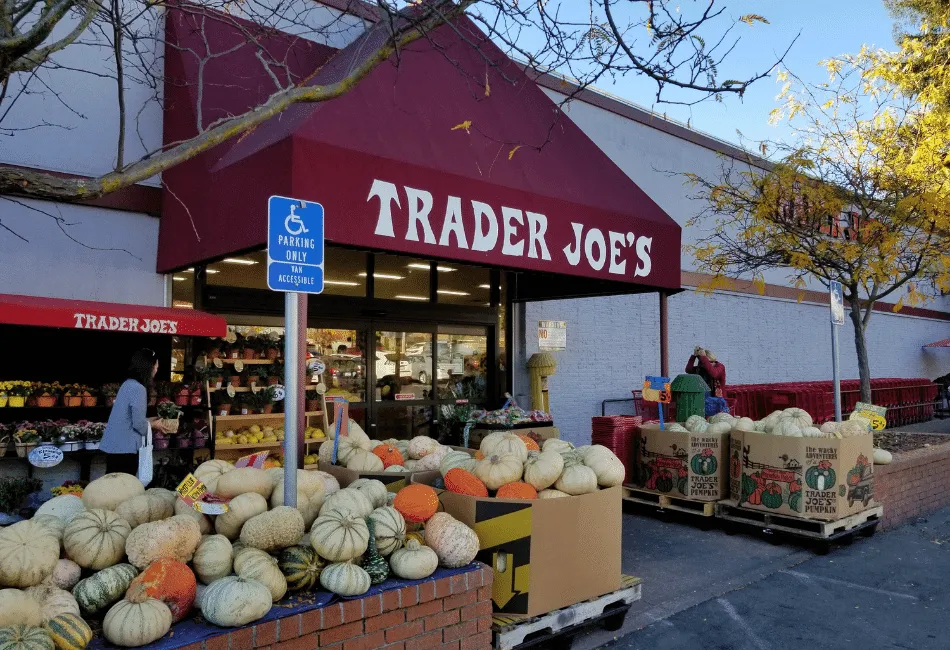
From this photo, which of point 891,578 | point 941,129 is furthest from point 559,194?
point 941,129

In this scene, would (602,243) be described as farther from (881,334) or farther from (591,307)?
(881,334)

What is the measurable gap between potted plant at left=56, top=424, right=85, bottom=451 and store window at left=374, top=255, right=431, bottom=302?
14.3 ft

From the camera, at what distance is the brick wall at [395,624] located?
10.0ft

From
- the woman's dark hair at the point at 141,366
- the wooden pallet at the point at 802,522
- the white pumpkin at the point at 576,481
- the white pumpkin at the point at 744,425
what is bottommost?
the wooden pallet at the point at 802,522

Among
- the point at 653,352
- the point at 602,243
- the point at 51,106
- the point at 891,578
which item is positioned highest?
the point at 51,106

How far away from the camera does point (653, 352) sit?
1461 cm

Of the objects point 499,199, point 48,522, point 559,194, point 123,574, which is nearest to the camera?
point 123,574

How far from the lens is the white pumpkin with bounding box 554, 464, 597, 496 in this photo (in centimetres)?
458

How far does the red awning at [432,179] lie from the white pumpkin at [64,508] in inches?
101

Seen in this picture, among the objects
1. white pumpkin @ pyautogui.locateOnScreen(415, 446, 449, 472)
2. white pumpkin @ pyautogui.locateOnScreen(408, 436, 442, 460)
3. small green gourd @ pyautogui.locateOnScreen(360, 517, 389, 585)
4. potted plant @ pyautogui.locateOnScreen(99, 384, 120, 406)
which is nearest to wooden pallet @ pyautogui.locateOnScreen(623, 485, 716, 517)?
white pumpkin @ pyautogui.locateOnScreen(408, 436, 442, 460)

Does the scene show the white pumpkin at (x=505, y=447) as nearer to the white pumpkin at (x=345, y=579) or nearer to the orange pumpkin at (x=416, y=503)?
the orange pumpkin at (x=416, y=503)

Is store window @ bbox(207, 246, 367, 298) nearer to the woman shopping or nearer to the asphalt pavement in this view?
the woman shopping

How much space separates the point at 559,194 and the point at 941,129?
255 inches

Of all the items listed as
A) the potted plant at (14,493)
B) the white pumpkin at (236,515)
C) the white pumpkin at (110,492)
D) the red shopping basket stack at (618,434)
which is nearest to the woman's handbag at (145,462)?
the potted plant at (14,493)
